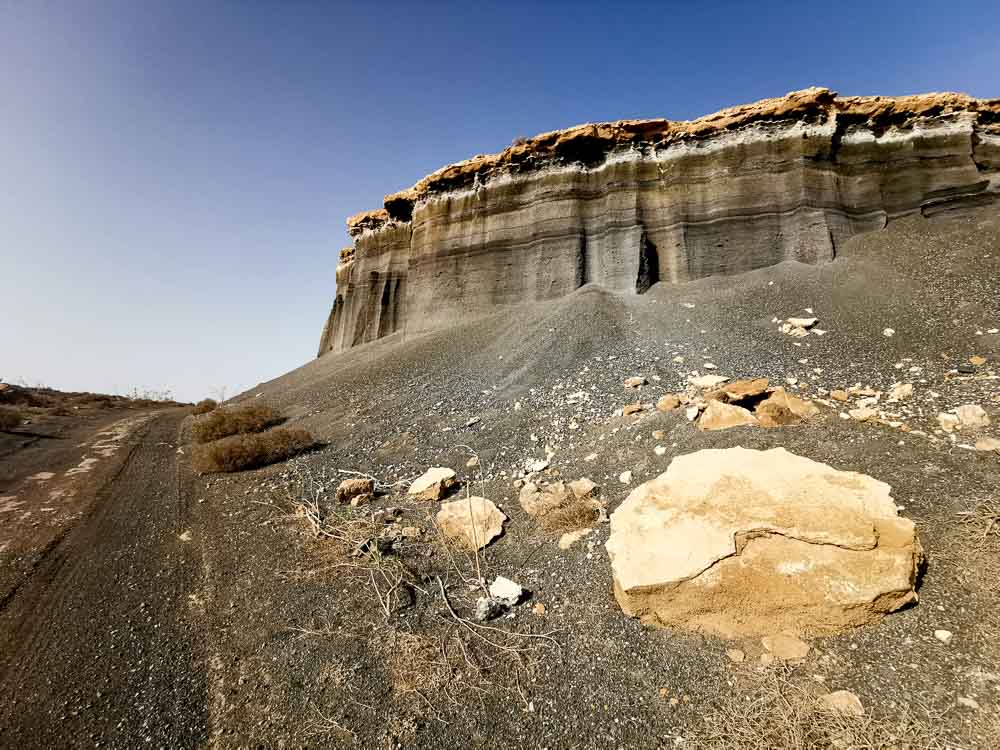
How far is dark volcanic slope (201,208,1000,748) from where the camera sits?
2744 millimetres

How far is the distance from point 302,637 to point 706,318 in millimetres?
11042

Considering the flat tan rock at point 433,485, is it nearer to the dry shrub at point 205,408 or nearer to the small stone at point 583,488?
the small stone at point 583,488

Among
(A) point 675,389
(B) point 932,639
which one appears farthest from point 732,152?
(B) point 932,639

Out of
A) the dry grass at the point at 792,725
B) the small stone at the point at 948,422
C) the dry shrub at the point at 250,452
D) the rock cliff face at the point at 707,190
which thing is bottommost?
the dry grass at the point at 792,725

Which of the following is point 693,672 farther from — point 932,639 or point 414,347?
point 414,347

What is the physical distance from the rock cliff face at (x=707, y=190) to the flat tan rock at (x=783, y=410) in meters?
9.20

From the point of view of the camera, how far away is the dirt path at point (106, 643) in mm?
2834

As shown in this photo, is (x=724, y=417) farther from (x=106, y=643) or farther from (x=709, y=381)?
(x=106, y=643)

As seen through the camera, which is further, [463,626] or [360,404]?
[360,404]

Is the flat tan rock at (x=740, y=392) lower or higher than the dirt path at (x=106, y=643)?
higher

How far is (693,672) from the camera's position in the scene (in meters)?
2.96

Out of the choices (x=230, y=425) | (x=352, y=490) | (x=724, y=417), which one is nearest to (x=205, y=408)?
(x=230, y=425)

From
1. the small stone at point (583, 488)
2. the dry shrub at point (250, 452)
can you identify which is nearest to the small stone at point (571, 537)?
the small stone at point (583, 488)

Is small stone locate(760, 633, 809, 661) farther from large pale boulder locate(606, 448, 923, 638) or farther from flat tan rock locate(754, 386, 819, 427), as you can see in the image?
flat tan rock locate(754, 386, 819, 427)
